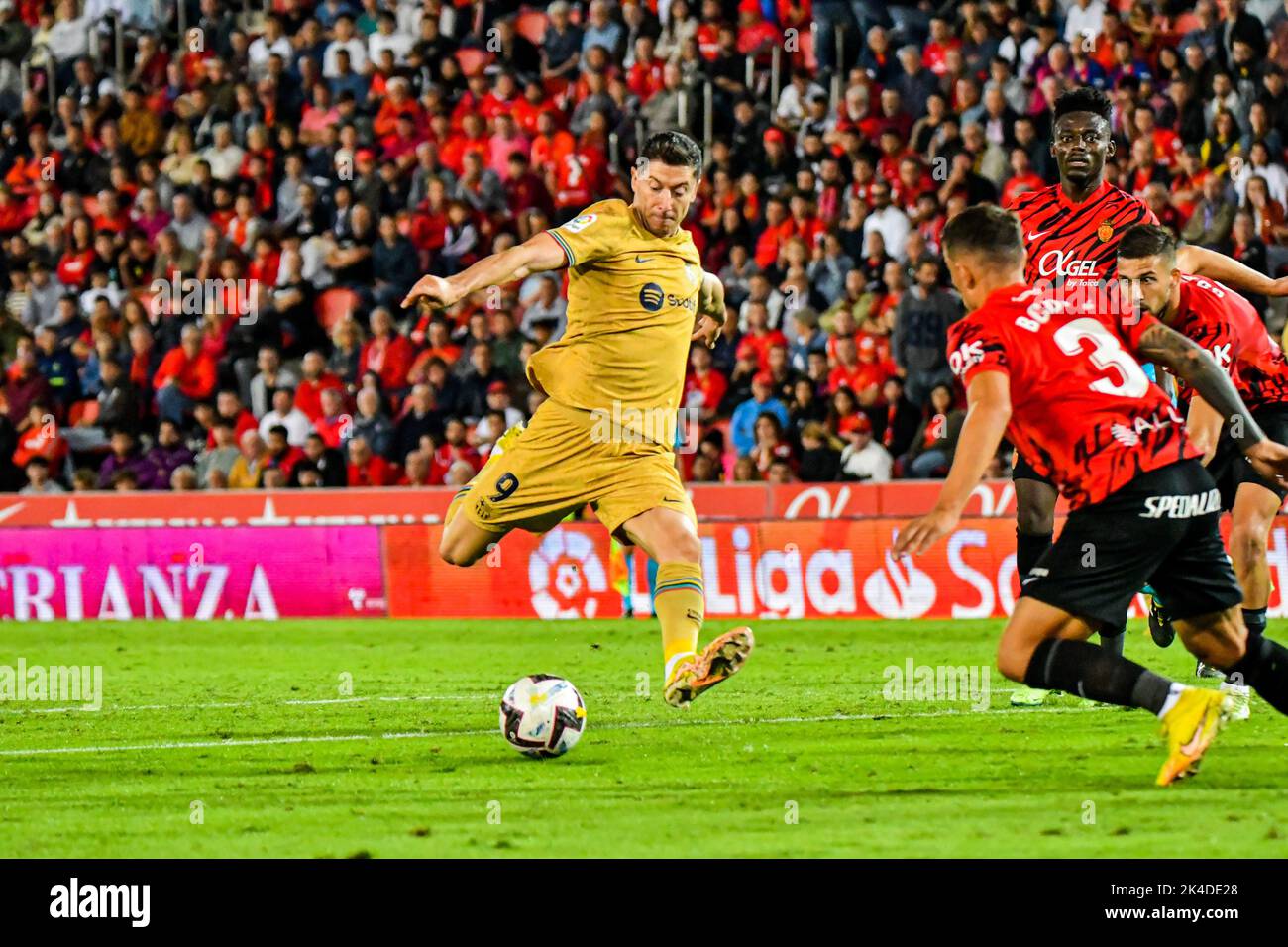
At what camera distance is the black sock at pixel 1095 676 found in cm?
674

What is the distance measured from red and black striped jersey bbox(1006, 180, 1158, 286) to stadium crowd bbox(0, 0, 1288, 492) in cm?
716

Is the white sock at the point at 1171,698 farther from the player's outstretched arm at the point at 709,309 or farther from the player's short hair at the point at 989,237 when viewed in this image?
the player's outstretched arm at the point at 709,309

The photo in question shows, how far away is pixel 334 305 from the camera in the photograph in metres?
21.0

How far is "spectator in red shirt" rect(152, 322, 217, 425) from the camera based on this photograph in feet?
67.7

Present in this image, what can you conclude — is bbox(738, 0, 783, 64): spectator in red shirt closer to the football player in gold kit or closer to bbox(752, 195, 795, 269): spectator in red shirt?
bbox(752, 195, 795, 269): spectator in red shirt

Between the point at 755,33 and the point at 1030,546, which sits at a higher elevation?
the point at 755,33

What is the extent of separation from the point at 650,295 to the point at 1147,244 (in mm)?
2307

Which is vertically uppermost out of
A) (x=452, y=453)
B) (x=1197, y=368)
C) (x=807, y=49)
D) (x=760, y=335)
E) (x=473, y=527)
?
(x=807, y=49)

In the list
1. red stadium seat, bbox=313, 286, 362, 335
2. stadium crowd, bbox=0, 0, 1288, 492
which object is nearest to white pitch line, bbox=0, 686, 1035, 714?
stadium crowd, bbox=0, 0, 1288, 492

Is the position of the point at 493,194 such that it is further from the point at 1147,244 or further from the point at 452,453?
the point at 1147,244

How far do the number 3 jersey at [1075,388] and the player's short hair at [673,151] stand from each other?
7.74 ft

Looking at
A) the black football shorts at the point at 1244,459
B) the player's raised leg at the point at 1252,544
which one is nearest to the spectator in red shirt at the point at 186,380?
the black football shorts at the point at 1244,459

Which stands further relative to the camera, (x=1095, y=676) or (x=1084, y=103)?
(x=1084, y=103)

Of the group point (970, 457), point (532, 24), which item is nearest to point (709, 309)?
point (970, 457)
